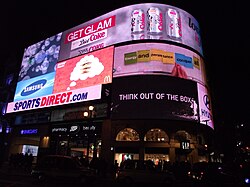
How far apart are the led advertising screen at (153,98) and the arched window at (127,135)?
2917 mm

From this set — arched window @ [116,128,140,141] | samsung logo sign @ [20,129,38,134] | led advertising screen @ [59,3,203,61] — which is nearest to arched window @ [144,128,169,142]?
arched window @ [116,128,140,141]

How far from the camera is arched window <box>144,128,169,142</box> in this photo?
85.9 ft

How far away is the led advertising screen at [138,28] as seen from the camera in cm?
2814

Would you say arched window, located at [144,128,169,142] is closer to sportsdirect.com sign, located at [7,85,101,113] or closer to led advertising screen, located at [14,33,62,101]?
sportsdirect.com sign, located at [7,85,101,113]

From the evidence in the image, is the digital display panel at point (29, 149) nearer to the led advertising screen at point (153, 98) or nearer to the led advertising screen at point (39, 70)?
the led advertising screen at point (39, 70)

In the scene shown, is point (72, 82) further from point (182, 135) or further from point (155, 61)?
point (182, 135)

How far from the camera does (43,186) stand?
1245 cm

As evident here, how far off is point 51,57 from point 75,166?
2405cm

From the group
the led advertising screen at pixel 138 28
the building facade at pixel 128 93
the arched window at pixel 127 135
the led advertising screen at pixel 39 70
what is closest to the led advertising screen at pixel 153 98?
the building facade at pixel 128 93

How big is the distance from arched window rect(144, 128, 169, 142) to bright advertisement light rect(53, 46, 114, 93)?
26.0 ft

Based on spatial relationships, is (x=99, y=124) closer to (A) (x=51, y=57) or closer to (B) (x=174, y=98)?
(B) (x=174, y=98)

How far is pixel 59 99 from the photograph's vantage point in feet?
96.0

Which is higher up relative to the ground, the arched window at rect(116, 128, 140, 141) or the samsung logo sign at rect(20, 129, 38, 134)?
the samsung logo sign at rect(20, 129, 38, 134)

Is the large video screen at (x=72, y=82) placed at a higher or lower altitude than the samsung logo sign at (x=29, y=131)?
higher
